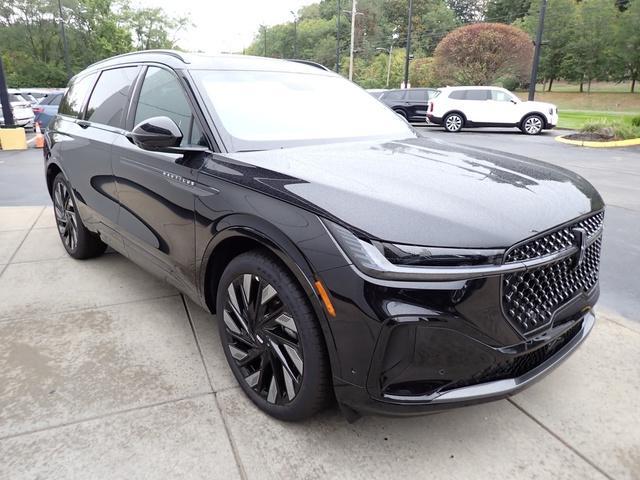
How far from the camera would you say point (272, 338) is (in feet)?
7.36

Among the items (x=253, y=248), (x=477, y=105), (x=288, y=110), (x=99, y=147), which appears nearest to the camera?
(x=253, y=248)

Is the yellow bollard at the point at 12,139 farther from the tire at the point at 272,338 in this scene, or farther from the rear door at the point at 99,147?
the tire at the point at 272,338

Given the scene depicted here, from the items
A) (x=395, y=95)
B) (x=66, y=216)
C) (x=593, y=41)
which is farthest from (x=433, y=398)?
(x=593, y=41)

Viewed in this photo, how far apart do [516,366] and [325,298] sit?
0.82 meters

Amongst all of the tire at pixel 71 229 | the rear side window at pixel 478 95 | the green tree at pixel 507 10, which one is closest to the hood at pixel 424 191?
the tire at pixel 71 229

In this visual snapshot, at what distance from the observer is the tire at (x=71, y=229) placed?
A: 14.5 ft

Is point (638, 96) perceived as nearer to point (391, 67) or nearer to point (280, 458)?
point (391, 67)

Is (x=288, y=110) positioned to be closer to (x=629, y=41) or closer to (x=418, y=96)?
(x=418, y=96)

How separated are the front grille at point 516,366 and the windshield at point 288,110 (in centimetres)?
156

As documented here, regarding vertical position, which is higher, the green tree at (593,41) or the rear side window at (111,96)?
the green tree at (593,41)

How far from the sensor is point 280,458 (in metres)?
2.18

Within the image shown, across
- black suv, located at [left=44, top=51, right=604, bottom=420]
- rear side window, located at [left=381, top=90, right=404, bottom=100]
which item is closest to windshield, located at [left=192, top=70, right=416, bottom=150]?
black suv, located at [left=44, top=51, right=604, bottom=420]

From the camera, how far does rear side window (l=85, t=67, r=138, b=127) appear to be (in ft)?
11.7

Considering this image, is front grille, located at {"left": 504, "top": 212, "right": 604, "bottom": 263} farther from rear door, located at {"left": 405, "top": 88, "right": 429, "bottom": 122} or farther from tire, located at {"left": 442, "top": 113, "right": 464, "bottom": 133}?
rear door, located at {"left": 405, "top": 88, "right": 429, "bottom": 122}
